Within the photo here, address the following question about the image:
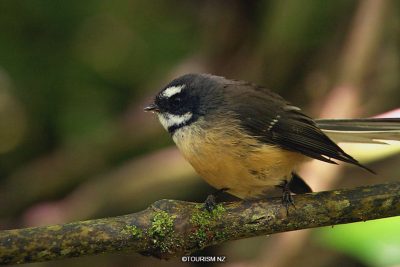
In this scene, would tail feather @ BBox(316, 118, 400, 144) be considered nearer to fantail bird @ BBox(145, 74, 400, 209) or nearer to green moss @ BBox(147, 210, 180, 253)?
fantail bird @ BBox(145, 74, 400, 209)

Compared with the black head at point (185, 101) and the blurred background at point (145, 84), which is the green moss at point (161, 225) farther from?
the blurred background at point (145, 84)

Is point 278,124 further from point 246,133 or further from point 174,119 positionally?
point 174,119

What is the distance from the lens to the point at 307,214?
110 inches

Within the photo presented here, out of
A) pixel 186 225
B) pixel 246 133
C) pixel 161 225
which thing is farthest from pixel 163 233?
pixel 246 133

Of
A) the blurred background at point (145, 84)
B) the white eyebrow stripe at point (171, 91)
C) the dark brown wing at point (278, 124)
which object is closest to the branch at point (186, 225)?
the dark brown wing at point (278, 124)

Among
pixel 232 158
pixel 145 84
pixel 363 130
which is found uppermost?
pixel 145 84

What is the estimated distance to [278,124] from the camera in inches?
138

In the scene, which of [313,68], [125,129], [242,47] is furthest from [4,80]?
[313,68]

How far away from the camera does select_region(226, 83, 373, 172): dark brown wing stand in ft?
10.9

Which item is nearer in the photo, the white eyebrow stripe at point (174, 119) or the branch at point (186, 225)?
the branch at point (186, 225)

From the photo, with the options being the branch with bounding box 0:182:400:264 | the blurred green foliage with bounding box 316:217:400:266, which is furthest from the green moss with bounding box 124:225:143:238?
the blurred green foliage with bounding box 316:217:400:266

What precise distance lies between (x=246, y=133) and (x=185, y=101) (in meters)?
0.40

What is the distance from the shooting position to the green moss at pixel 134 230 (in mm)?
2483

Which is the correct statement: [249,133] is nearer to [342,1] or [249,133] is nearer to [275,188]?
[275,188]
